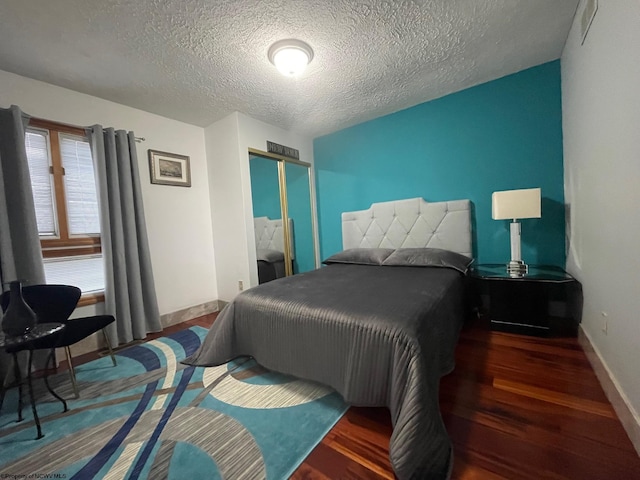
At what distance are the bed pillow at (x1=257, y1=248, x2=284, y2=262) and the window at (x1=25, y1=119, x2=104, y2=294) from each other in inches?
66.4

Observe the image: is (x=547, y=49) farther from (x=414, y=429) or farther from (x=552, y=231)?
(x=414, y=429)

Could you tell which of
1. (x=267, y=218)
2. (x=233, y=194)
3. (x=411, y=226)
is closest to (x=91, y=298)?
(x=233, y=194)

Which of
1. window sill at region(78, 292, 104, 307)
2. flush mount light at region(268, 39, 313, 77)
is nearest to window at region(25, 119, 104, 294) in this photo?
window sill at region(78, 292, 104, 307)

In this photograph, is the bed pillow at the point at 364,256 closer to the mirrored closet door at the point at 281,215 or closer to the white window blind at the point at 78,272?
the mirrored closet door at the point at 281,215

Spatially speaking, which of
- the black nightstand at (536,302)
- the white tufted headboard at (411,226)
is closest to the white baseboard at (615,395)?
the black nightstand at (536,302)

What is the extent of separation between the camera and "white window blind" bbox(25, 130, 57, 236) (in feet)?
7.42

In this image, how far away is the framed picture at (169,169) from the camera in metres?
3.00

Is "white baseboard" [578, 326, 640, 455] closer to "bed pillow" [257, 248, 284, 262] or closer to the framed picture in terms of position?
"bed pillow" [257, 248, 284, 262]

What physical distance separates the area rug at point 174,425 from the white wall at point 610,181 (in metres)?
1.55

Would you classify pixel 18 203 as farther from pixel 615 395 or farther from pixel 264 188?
pixel 615 395

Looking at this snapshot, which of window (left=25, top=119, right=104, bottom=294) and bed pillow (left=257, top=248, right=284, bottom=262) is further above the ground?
window (left=25, top=119, right=104, bottom=294)

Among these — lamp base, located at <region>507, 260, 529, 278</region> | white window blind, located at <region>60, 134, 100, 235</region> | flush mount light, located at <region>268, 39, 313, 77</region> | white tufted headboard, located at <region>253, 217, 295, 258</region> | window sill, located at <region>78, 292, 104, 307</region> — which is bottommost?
window sill, located at <region>78, 292, 104, 307</region>

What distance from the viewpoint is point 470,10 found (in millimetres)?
1755

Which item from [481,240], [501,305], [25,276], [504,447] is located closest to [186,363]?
[25,276]
